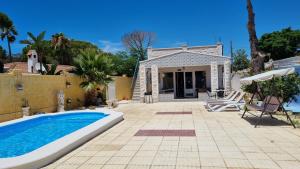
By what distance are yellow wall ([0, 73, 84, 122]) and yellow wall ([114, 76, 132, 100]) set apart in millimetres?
4731

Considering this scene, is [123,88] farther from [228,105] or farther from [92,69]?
[228,105]

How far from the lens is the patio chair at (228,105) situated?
1380 centimetres

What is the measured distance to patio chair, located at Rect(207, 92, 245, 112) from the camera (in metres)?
13.8

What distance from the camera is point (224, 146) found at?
6.41 m

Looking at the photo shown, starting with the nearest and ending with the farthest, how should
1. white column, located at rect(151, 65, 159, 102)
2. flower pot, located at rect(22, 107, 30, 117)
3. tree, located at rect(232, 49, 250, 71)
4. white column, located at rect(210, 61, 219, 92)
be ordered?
flower pot, located at rect(22, 107, 30, 117) → white column, located at rect(210, 61, 219, 92) → white column, located at rect(151, 65, 159, 102) → tree, located at rect(232, 49, 250, 71)

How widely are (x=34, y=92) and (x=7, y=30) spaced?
105 feet

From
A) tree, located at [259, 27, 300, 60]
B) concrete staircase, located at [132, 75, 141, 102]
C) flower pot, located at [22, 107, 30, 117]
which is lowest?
flower pot, located at [22, 107, 30, 117]

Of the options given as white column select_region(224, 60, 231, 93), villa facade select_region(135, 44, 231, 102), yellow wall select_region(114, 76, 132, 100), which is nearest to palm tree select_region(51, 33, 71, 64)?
yellow wall select_region(114, 76, 132, 100)

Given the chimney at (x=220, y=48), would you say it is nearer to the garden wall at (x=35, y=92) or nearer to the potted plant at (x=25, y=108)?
the garden wall at (x=35, y=92)

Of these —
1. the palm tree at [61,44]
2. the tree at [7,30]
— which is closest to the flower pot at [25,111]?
the palm tree at [61,44]

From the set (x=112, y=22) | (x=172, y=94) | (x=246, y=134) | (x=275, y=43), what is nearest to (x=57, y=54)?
(x=112, y=22)

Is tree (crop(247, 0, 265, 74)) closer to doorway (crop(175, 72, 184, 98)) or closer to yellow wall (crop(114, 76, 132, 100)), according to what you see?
doorway (crop(175, 72, 184, 98))

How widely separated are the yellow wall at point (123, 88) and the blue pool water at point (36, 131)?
31.1 ft

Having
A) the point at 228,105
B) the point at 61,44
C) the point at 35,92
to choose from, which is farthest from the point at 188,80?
the point at 61,44
